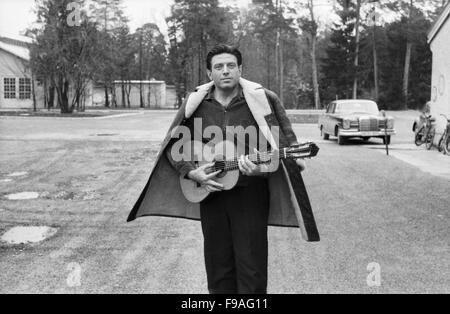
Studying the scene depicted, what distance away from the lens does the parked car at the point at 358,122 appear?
66.0 feet

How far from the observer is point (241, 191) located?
→ 10.9 ft

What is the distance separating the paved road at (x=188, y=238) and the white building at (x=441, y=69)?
6954 millimetres

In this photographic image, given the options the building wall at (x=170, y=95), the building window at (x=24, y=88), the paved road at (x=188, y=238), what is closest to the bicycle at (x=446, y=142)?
the paved road at (x=188, y=238)

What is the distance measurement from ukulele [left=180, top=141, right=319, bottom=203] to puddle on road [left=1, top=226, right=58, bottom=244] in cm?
361

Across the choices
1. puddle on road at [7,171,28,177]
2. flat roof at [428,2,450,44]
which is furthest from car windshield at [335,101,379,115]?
puddle on road at [7,171,28,177]

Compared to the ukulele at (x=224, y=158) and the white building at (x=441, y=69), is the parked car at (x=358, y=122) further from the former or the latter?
the ukulele at (x=224, y=158)

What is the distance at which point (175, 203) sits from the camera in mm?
3738

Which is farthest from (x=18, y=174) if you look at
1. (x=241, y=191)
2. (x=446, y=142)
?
(x=446, y=142)

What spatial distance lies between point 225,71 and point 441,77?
17.9 meters

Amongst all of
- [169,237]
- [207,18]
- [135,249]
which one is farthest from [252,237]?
[207,18]

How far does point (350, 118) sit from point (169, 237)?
48.5 ft

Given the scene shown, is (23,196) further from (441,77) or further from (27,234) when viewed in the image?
(441,77)

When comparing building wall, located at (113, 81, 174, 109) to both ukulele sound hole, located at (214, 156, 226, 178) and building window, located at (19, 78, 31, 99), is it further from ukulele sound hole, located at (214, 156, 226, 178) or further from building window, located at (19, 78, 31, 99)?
ukulele sound hole, located at (214, 156, 226, 178)

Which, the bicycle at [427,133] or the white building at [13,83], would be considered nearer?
the bicycle at [427,133]
